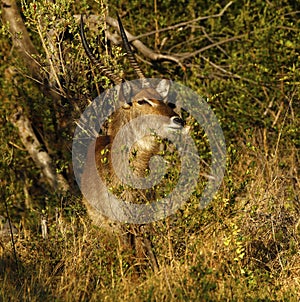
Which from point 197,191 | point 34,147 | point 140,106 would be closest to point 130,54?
point 140,106

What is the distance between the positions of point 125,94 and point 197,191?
4.39ft

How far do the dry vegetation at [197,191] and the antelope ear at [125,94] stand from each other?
27 cm

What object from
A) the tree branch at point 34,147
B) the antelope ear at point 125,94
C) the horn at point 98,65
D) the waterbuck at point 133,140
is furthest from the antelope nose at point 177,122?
the tree branch at point 34,147

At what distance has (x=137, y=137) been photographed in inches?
266

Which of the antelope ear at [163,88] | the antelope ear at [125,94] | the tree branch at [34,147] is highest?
the antelope ear at [125,94]

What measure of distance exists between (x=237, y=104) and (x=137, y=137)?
6.76 feet

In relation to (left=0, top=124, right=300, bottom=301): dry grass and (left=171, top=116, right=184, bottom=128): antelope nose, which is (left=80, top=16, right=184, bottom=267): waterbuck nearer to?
(left=171, top=116, right=184, bottom=128): antelope nose

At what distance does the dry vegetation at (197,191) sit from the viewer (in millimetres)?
5105

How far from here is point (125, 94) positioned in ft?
21.5

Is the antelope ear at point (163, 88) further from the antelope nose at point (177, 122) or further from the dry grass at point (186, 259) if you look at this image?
the dry grass at point (186, 259)

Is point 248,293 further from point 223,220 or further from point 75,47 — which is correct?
point 75,47

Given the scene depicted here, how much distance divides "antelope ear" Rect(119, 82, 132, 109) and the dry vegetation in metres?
0.27

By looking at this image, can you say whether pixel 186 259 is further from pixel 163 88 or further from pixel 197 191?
pixel 163 88

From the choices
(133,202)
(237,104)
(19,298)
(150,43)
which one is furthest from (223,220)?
(150,43)
